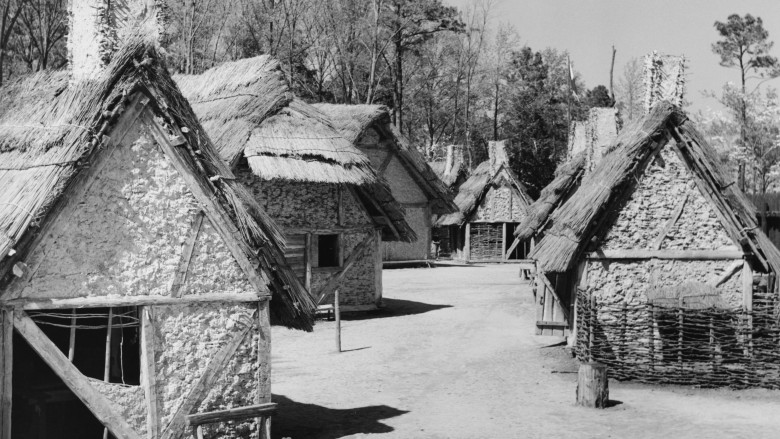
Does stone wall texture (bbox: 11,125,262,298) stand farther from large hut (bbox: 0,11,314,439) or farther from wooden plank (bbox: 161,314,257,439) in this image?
wooden plank (bbox: 161,314,257,439)

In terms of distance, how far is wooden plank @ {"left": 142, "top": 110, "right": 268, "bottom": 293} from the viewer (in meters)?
9.92

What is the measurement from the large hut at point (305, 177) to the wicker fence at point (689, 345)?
7709 millimetres

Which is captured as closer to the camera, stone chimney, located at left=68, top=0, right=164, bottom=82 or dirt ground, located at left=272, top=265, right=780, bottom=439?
stone chimney, located at left=68, top=0, right=164, bottom=82

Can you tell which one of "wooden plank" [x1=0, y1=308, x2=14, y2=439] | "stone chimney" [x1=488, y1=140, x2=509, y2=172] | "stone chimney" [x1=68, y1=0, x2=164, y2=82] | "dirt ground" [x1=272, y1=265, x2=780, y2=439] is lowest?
"dirt ground" [x1=272, y1=265, x2=780, y2=439]

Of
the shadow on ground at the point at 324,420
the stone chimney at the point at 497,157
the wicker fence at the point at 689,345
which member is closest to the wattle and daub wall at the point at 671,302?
the wicker fence at the point at 689,345

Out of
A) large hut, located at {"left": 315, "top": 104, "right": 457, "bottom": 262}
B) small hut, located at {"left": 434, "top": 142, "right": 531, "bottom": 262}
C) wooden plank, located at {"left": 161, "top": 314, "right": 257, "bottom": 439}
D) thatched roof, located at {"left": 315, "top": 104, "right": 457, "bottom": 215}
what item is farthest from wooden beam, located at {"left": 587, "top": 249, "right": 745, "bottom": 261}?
small hut, located at {"left": 434, "top": 142, "right": 531, "bottom": 262}

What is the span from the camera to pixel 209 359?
10094 mm

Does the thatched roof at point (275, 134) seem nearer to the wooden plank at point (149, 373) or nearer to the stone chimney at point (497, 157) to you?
the wooden plank at point (149, 373)

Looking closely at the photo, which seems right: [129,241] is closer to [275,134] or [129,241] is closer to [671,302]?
[671,302]

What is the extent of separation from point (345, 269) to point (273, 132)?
155 inches

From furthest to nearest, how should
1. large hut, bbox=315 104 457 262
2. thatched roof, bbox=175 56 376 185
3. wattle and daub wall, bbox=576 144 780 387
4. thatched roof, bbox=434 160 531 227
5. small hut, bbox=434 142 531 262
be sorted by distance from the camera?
small hut, bbox=434 142 531 262 < thatched roof, bbox=434 160 531 227 < large hut, bbox=315 104 457 262 < thatched roof, bbox=175 56 376 185 < wattle and daub wall, bbox=576 144 780 387

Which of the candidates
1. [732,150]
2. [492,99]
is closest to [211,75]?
[732,150]

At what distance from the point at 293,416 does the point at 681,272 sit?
25.2ft

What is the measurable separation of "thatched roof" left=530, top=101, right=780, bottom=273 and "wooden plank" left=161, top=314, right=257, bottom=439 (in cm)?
741
